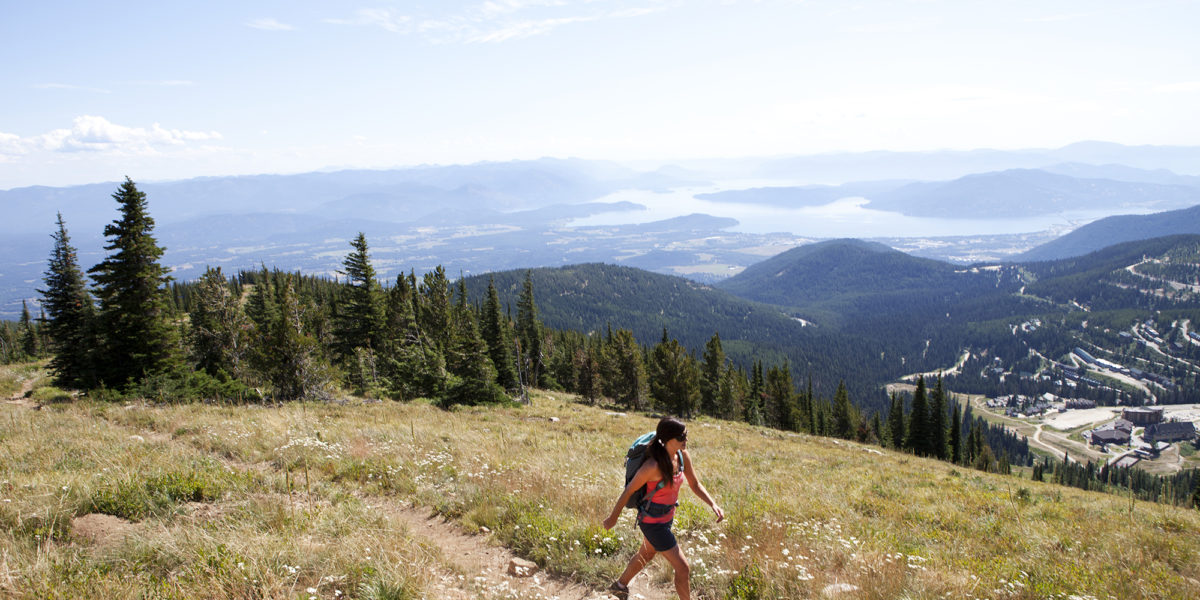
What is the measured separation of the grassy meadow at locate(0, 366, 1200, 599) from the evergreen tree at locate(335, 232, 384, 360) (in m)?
24.0

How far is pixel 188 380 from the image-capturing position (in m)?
20.8

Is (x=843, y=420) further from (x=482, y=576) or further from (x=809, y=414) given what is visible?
(x=482, y=576)

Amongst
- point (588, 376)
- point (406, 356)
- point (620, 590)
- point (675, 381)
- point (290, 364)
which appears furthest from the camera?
point (588, 376)

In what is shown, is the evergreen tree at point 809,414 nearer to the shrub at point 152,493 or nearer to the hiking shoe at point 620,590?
the hiking shoe at point 620,590

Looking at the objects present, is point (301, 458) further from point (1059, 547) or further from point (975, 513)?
point (975, 513)

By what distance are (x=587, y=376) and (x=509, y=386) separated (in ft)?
49.8

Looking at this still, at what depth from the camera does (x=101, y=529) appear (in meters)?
5.93

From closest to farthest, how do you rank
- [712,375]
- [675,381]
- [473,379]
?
[473,379], [675,381], [712,375]

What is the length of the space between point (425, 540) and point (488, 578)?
111cm

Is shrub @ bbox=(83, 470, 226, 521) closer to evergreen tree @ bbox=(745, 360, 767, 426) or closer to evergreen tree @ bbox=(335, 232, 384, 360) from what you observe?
evergreen tree @ bbox=(335, 232, 384, 360)

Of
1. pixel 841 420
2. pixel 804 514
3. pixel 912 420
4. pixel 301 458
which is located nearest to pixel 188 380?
pixel 301 458

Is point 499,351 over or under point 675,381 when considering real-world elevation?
over

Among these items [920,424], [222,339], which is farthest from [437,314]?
[920,424]

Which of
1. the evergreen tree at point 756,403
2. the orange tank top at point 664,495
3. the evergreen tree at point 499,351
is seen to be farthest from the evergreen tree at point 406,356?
the evergreen tree at point 756,403
